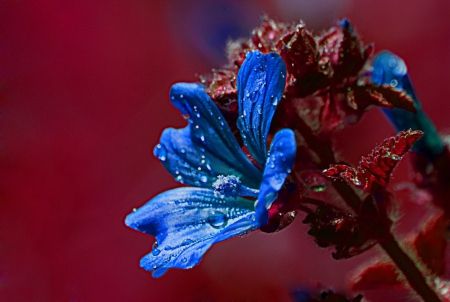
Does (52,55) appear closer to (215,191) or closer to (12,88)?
(12,88)

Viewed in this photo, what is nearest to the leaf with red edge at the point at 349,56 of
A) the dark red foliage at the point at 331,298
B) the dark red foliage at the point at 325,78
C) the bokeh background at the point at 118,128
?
the dark red foliage at the point at 325,78

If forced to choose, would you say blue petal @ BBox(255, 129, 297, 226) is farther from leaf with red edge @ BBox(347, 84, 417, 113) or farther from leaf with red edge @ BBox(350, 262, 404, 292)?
leaf with red edge @ BBox(350, 262, 404, 292)

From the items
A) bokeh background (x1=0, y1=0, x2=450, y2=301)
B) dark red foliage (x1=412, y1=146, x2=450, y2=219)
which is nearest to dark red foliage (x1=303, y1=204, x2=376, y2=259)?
dark red foliage (x1=412, y1=146, x2=450, y2=219)

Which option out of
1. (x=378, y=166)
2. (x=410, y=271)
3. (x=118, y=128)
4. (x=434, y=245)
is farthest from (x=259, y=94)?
(x=118, y=128)

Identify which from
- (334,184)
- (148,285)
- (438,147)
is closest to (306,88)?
(334,184)

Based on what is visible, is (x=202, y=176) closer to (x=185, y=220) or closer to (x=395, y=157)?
(x=185, y=220)

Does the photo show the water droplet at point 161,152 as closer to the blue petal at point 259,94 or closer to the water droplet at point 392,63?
the blue petal at point 259,94
